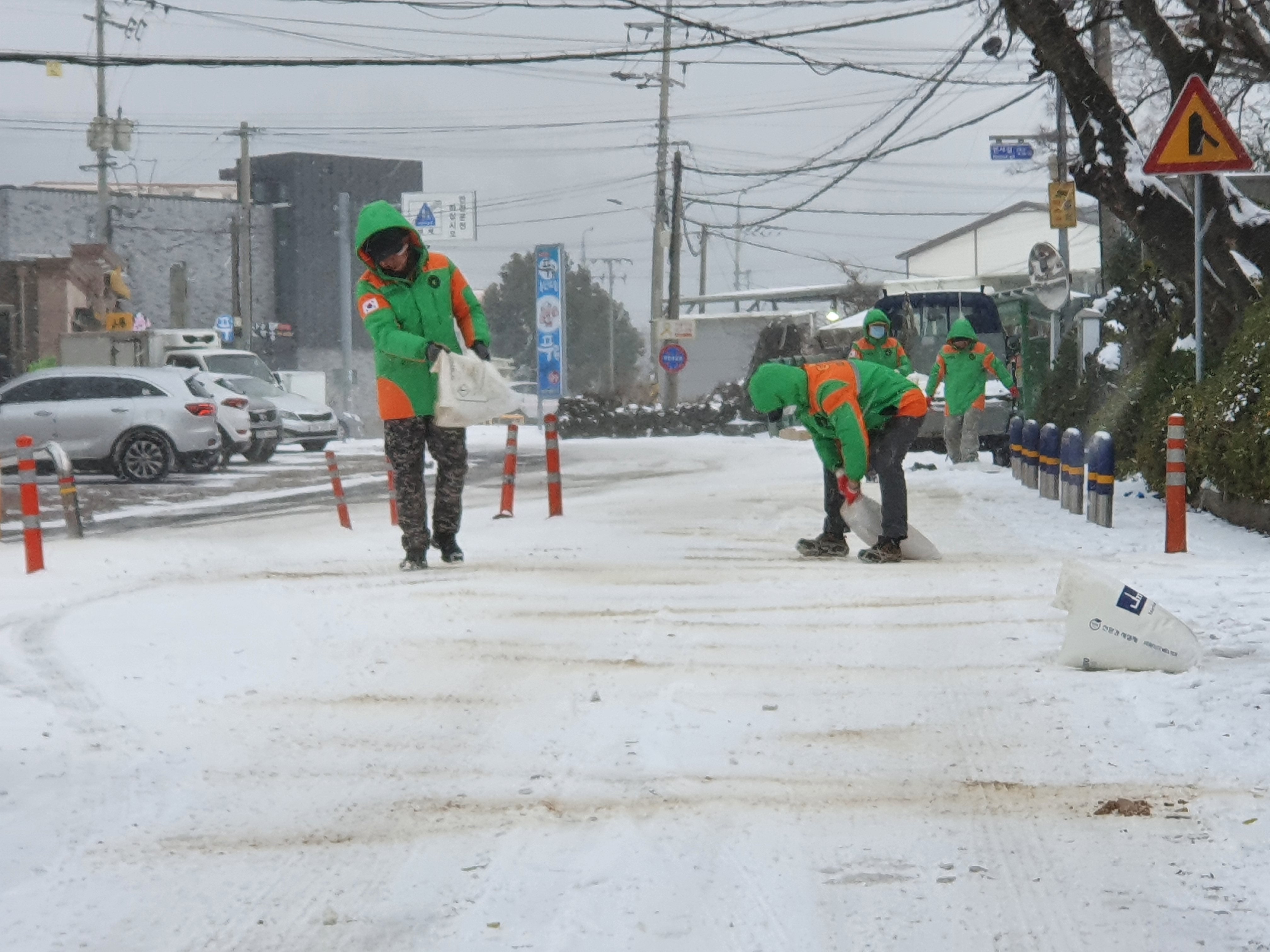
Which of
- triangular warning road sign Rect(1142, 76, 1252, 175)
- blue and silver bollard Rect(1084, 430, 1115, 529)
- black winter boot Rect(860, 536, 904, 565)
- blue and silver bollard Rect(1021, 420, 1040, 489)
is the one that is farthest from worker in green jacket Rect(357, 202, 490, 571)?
blue and silver bollard Rect(1021, 420, 1040, 489)

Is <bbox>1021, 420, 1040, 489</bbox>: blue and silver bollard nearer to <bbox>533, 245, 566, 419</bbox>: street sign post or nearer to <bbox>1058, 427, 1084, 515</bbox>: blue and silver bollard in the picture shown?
<bbox>1058, 427, 1084, 515</bbox>: blue and silver bollard

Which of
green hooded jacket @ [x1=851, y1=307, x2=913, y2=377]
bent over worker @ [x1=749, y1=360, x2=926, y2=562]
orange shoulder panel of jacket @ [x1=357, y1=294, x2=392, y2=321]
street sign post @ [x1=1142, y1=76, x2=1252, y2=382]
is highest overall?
street sign post @ [x1=1142, y1=76, x2=1252, y2=382]

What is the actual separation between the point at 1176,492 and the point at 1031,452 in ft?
18.1

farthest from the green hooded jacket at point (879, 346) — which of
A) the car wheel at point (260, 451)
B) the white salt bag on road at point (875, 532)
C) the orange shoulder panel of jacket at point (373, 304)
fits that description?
the car wheel at point (260, 451)

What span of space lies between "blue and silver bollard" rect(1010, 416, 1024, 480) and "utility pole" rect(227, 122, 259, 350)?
109 ft

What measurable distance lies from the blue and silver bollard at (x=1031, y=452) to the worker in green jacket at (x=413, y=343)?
25.0 ft

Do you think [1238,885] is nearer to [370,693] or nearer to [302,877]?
[302,877]

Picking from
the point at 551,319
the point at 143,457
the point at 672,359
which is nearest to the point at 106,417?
the point at 143,457

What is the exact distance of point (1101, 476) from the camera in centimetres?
1198

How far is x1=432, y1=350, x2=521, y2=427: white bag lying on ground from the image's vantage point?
346 inches

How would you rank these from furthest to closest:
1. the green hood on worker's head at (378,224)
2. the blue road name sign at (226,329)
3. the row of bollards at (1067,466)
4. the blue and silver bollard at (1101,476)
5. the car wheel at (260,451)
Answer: the blue road name sign at (226,329) < the car wheel at (260,451) < the row of bollards at (1067,466) < the blue and silver bollard at (1101,476) < the green hood on worker's head at (378,224)

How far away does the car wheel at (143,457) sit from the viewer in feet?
71.5

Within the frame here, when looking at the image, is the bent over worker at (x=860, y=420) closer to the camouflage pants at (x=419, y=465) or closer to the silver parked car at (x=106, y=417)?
the camouflage pants at (x=419, y=465)

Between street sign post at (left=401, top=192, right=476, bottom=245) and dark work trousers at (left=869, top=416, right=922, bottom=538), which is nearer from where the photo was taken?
dark work trousers at (left=869, top=416, right=922, bottom=538)
